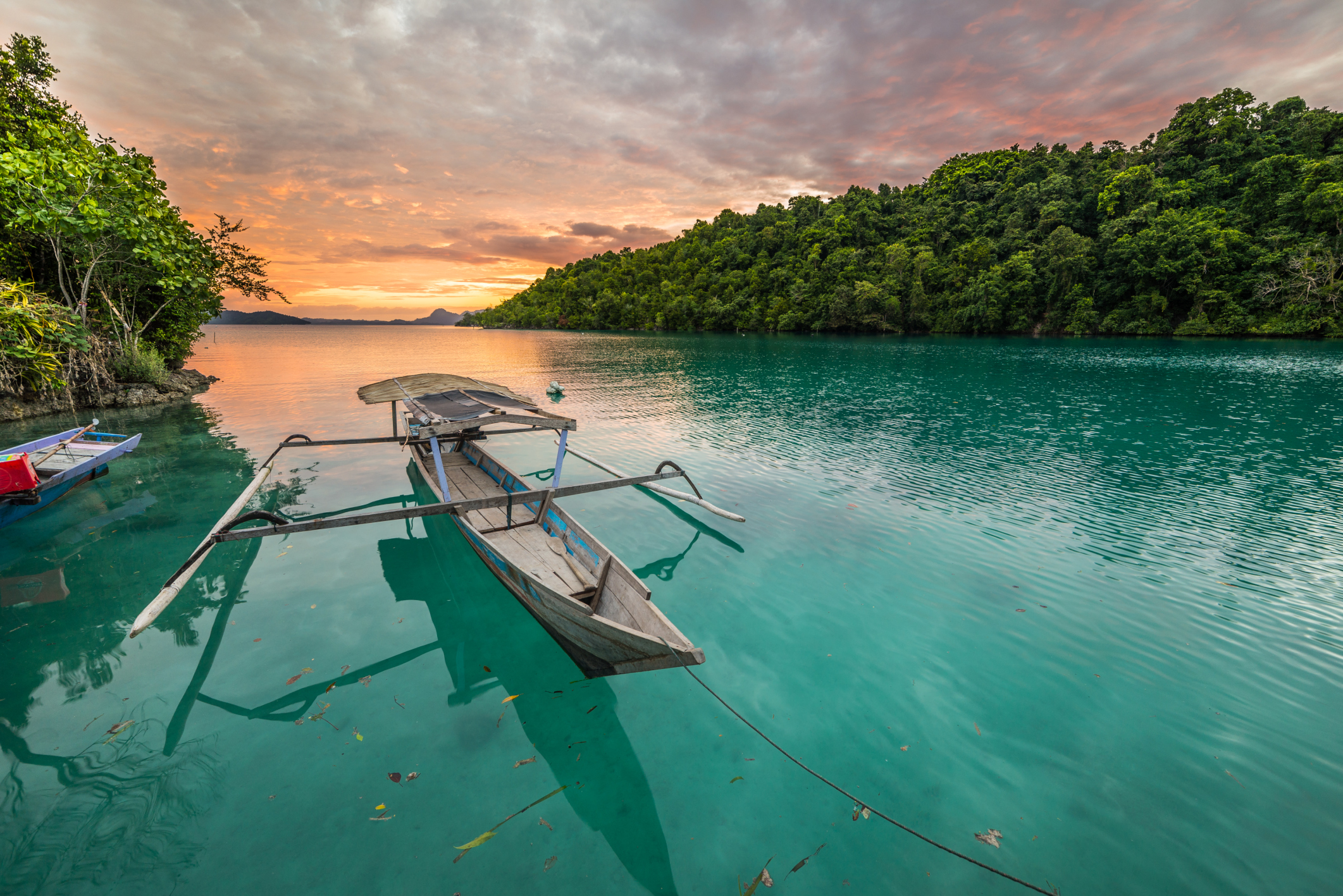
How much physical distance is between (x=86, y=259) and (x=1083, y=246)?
102m

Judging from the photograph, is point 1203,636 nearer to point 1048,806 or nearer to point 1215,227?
point 1048,806

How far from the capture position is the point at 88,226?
17.3 m

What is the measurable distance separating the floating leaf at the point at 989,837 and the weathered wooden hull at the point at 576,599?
3284mm

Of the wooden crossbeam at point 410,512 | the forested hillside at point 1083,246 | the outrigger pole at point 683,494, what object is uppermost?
the forested hillside at point 1083,246

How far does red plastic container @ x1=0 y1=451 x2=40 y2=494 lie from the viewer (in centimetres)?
945

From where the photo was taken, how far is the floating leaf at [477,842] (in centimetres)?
455

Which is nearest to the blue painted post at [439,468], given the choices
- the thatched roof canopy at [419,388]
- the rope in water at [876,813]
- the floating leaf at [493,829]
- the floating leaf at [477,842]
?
the thatched roof canopy at [419,388]

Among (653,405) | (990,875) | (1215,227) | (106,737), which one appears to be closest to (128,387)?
(653,405)

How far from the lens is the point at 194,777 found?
5199mm

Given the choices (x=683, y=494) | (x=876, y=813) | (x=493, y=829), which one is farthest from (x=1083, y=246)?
(x=493, y=829)

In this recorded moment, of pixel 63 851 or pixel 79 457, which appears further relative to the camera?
pixel 79 457

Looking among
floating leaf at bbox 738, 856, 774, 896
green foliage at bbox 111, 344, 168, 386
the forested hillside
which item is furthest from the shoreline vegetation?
the forested hillside

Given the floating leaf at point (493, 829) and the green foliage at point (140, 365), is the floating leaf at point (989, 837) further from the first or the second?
the green foliage at point (140, 365)

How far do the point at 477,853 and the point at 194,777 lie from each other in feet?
11.2
